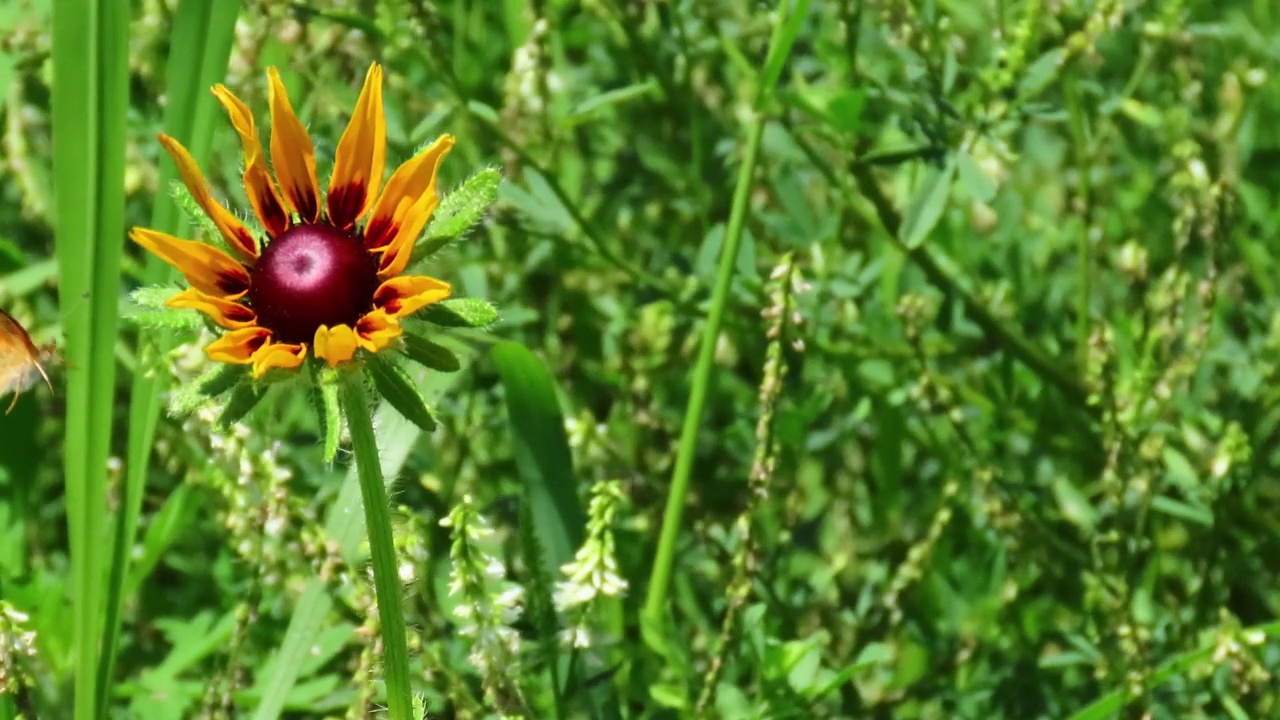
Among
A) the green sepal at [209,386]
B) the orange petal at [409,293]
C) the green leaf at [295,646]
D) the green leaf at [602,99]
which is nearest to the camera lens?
the orange petal at [409,293]

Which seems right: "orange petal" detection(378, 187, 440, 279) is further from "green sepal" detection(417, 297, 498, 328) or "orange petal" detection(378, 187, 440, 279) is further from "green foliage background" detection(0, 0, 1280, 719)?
"green foliage background" detection(0, 0, 1280, 719)

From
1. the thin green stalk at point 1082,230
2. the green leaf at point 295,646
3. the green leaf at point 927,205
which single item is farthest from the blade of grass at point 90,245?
the thin green stalk at point 1082,230

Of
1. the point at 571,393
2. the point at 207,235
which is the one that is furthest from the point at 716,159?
the point at 207,235

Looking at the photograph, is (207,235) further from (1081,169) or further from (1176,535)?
(1176,535)

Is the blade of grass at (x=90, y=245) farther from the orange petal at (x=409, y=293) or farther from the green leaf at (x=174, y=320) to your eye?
the orange petal at (x=409, y=293)

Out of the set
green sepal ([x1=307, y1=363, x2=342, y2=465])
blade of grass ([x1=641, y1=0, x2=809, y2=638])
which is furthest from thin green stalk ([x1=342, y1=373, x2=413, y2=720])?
blade of grass ([x1=641, y1=0, x2=809, y2=638])

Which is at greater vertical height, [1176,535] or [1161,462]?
[1161,462]

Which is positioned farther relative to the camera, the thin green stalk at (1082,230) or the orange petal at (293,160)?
the thin green stalk at (1082,230)
